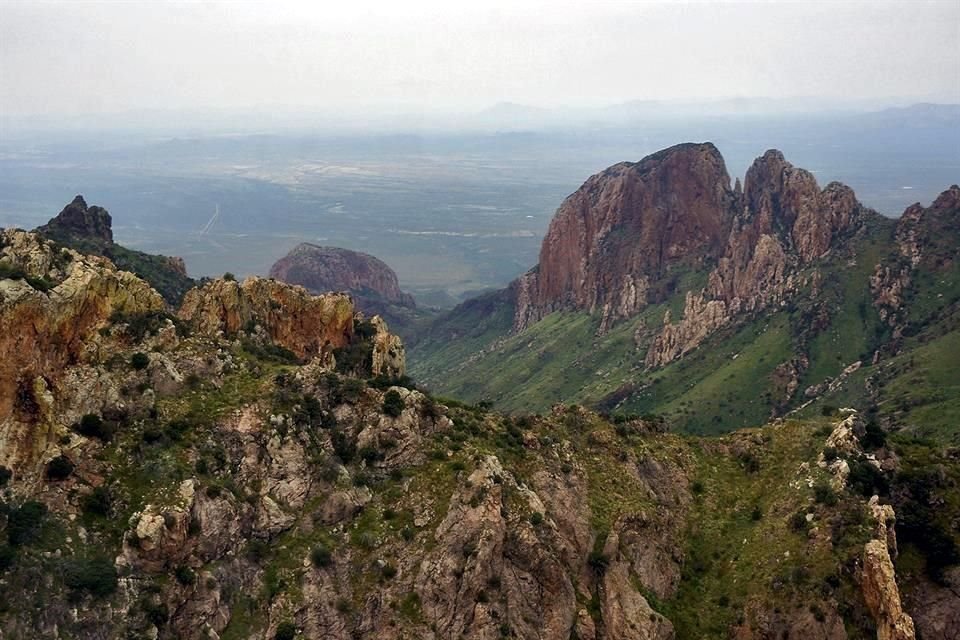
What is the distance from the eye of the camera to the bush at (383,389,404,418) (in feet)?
207

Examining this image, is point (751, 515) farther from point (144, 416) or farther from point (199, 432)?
point (144, 416)

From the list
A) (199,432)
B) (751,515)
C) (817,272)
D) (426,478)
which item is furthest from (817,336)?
(199,432)

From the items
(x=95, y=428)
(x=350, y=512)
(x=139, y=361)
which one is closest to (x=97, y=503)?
(x=95, y=428)

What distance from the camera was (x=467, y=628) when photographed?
5069 cm

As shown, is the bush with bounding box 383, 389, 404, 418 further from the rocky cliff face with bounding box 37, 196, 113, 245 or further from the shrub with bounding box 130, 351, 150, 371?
the rocky cliff face with bounding box 37, 196, 113, 245

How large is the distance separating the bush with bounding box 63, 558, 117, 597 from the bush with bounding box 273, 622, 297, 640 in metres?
10.5

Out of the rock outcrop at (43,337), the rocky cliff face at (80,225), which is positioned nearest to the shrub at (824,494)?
the rock outcrop at (43,337)

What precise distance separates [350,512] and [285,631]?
1044cm

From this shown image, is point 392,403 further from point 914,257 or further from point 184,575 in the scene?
point 914,257

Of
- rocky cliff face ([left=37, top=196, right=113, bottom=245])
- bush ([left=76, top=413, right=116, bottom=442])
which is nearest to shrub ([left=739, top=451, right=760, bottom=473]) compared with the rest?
bush ([left=76, top=413, right=116, bottom=442])

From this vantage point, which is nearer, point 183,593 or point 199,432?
point 183,593

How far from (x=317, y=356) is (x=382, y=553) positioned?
34.6 metres

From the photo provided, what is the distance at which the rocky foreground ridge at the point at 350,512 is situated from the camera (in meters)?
46.9

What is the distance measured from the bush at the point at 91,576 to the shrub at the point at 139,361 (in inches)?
665
